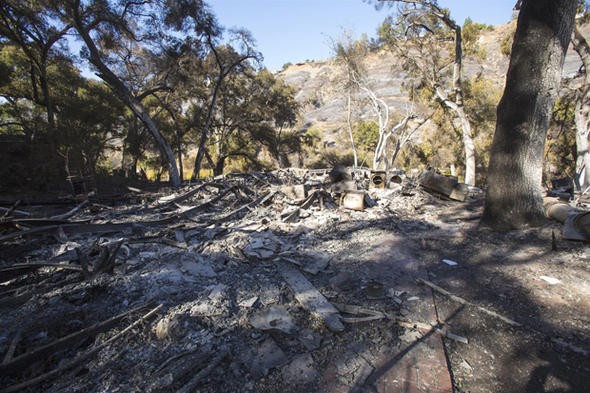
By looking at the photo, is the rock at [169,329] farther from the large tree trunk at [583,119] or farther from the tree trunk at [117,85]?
the large tree trunk at [583,119]

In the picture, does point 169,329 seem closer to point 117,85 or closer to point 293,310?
point 293,310

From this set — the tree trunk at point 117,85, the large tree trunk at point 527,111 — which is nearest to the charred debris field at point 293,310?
the large tree trunk at point 527,111

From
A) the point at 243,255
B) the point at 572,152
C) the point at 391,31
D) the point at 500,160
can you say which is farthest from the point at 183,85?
the point at 572,152

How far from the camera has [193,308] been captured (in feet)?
9.12

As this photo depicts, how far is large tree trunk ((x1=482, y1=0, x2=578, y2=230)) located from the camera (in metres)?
4.11

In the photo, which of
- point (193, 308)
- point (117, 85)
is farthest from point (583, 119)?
point (117, 85)

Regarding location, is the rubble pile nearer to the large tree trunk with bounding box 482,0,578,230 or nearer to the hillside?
the large tree trunk with bounding box 482,0,578,230

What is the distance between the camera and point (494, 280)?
10.7ft

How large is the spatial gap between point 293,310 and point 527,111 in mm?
4844

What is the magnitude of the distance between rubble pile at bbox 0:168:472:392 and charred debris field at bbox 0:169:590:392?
0.02 meters

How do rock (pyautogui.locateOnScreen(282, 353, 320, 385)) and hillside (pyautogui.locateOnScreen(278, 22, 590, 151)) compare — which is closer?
rock (pyautogui.locateOnScreen(282, 353, 320, 385))

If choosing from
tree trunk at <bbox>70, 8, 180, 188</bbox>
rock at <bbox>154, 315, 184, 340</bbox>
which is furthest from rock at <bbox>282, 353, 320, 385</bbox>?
tree trunk at <bbox>70, 8, 180, 188</bbox>

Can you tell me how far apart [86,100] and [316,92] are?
37.6 metres

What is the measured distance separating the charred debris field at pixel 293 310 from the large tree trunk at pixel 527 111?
0.46m
